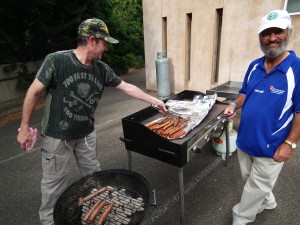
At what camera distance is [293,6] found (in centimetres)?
515

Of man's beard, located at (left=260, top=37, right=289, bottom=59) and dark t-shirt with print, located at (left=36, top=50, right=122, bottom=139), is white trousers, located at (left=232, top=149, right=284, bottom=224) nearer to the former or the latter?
man's beard, located at (left=260, top=37, right=289, bottom=59)

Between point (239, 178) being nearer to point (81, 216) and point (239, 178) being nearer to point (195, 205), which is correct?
point (195, 205)

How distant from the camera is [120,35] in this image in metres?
13.3

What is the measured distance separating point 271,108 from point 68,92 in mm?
1943

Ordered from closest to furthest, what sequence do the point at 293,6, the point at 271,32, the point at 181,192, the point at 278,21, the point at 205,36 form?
the point at 278,21, the point at 271,32, the point at 181,192, the point at 293,6, the point at 205,36

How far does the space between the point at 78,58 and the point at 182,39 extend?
19.8 ft

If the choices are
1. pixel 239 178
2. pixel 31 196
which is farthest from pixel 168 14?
pixel 31 196

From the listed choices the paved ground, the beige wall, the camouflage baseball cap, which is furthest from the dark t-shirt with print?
the beige wall

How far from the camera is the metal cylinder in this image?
7.45 meters

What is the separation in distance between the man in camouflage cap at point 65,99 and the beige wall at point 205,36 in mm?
5074

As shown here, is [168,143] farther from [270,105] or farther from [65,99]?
[65,99]

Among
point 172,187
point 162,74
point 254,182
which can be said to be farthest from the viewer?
point 162,74

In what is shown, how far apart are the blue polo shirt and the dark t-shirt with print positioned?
1621 mm

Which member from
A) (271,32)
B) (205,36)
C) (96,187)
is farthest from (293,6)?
→ (96,187)
